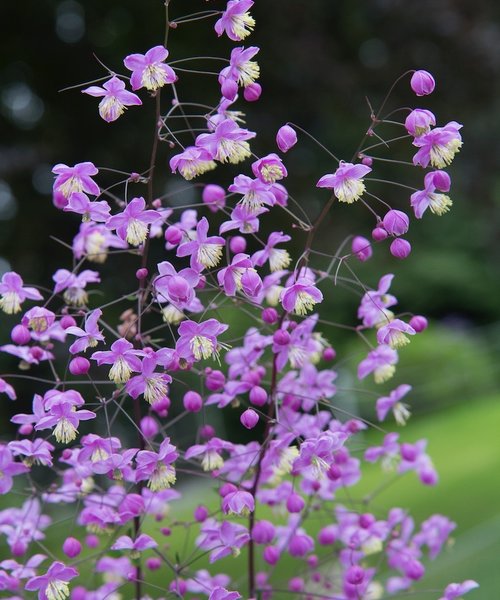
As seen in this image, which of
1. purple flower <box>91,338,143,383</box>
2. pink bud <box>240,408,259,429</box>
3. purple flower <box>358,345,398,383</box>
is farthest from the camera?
purple flower <box>358,345,398,383</box>

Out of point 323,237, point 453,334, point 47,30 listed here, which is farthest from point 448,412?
point 47,30

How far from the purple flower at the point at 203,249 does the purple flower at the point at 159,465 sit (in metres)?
0.26

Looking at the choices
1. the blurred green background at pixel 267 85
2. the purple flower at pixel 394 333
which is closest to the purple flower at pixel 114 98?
the purple flower at pixel 394 333

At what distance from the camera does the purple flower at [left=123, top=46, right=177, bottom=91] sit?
1273 millimetres

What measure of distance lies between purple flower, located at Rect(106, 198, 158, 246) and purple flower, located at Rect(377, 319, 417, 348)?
1.29 ft

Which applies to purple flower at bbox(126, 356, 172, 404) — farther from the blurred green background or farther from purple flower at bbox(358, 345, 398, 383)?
the blurred green background

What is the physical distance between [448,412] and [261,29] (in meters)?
5.02

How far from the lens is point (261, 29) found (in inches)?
224

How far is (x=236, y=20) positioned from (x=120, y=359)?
1.75 ft

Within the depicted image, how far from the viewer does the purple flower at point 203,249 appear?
1287 mm

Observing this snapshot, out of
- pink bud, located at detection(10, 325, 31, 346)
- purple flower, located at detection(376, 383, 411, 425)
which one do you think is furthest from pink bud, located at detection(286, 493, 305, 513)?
pink bud, located at detection(10, 325, 31, 346)

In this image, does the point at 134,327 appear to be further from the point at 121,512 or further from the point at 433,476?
the point at 433,476

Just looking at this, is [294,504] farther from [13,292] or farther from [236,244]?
[13,292]

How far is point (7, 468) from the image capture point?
146 cm
